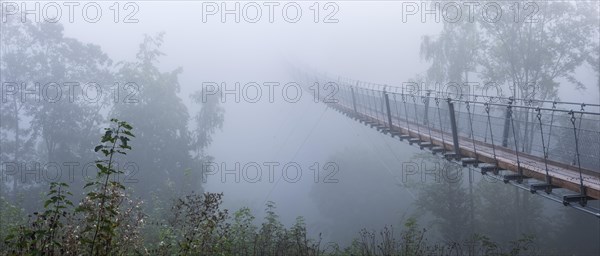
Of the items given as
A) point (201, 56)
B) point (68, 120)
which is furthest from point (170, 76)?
point (201, 56)

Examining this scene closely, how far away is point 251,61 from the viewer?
70.3 meters

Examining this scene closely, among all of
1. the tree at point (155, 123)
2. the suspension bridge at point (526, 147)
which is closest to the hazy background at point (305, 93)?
the tree at point (155, 123)

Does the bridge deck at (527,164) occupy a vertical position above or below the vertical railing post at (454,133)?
below

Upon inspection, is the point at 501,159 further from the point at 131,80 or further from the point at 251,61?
the point at 251,61

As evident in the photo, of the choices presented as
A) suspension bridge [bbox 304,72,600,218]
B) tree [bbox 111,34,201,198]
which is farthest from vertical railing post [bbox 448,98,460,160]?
tree [bbox 111,34,201,198]

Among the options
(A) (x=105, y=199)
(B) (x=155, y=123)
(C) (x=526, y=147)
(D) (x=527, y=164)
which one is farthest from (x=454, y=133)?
(B) (x=155, y=123)

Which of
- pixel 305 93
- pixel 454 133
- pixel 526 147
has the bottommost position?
pixel 526 147

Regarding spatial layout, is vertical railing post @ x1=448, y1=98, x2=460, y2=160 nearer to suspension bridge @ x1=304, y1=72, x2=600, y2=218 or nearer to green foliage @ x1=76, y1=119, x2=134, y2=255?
suspension bridge @ x1=304, y1=72, x2=600, y2=218

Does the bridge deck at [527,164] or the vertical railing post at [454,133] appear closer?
the bridge deck at [527,164]

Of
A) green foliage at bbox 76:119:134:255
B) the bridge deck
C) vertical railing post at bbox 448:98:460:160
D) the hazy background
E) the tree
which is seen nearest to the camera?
green foliage at bbox 76:119:134:255

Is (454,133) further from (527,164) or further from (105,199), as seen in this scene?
(105,199)

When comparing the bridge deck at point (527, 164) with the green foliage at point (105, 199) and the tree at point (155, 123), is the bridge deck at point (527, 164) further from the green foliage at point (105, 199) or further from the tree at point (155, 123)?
the tree at point (155, 123)

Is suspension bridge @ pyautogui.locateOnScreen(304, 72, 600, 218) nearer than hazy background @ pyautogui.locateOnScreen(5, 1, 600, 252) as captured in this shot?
Yes

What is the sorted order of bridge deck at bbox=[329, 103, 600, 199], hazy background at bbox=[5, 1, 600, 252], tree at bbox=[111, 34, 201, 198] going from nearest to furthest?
bridge deck at bbox=[329, 103, 600, 199]
tree at bbox=[111, 34, 201, 198]
hazy background at bbox=[5, 1, 600, 252]
